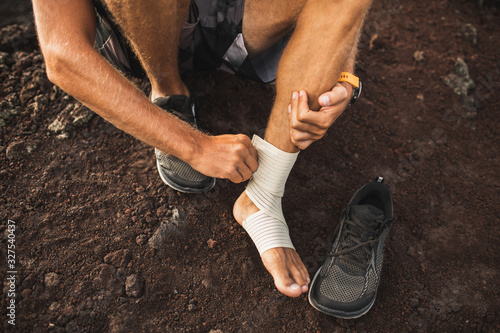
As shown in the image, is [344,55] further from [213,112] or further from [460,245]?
[460,245]

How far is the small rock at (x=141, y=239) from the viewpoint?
5.15 feet

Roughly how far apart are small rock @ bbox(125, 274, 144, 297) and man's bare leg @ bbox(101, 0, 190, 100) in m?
0.94

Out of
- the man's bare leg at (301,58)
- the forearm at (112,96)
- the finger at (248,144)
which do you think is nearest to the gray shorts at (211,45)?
the man's bare leg at (301,58)

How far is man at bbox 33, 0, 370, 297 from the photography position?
1207mm

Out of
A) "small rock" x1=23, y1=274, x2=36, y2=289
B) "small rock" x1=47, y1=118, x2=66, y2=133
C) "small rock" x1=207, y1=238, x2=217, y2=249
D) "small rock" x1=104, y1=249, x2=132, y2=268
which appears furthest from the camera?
"small rock" x1=47, y1=118, x2=66, y2=133

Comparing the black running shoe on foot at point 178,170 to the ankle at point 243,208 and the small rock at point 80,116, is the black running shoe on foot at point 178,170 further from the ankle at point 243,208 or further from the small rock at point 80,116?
the small rock at point 80,116

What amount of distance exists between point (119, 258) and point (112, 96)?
2.48 feet

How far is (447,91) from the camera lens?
94.1 inches

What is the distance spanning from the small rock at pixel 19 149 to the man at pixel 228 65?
0.65m

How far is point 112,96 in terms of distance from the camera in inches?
47.6

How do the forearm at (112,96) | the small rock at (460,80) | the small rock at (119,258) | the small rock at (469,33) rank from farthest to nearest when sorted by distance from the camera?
the small rock at (469,33) → the small rock at (460,80) → the small rock at (119,258) → the forearm at (112,96)

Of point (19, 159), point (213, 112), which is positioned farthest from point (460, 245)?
point (19, 159)

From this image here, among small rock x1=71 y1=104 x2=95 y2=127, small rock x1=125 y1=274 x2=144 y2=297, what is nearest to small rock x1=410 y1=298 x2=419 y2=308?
small rock x1=125 y1=274 x2=144 y2=297

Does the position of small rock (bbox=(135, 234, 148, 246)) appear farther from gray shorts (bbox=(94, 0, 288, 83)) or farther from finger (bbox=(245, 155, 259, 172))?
gray shorts (bbox=(94, 0, 288, 83))
